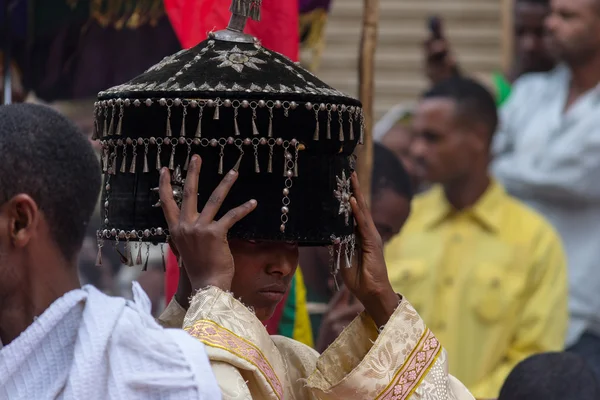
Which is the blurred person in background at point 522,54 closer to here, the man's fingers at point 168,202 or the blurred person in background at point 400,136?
the blurred person in background at point 400,136

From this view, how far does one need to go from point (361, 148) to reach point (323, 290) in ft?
3.93

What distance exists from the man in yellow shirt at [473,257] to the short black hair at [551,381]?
1.91 m

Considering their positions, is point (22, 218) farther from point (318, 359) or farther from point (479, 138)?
point (479, 138)

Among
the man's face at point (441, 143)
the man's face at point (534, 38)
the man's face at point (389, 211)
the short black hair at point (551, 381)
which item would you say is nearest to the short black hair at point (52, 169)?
the short black hair at point (551, 381)

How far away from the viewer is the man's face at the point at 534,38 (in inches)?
299

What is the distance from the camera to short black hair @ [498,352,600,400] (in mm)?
3650

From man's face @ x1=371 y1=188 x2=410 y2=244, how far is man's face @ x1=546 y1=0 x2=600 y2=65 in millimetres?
1863

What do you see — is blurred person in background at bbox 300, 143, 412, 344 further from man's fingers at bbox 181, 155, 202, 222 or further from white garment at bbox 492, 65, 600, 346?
man's fingers at bbox 181, 155, 202, 222

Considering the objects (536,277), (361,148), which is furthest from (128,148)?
(536,277)

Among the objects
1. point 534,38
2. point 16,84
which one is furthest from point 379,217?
point 534,38

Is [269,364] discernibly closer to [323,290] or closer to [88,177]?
[88,177]

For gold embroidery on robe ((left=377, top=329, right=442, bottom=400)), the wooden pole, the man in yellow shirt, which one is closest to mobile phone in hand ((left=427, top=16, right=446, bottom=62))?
the man in yellow shirt

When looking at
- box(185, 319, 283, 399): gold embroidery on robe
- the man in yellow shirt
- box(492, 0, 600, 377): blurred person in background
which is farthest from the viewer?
box(492, 0, 600, 377): blurred person in background

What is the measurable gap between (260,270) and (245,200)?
188 millimetres
